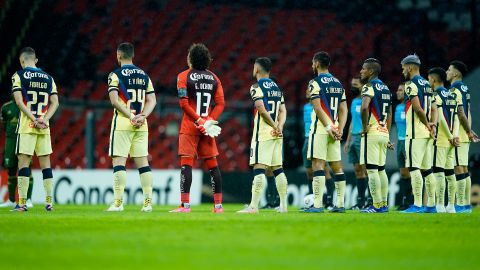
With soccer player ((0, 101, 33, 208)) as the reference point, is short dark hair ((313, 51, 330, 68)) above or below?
above

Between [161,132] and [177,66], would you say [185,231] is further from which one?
[177,66]

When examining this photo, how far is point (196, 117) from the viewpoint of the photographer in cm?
1230

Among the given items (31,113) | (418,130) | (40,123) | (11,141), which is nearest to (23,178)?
(40,123)

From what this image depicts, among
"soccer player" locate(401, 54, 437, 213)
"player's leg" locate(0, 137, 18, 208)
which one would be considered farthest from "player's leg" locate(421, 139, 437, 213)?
"player's leg" locate(0, 137, 18, 208)

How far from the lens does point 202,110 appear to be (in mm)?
12508

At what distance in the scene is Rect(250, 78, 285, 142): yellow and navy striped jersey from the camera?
12930mm

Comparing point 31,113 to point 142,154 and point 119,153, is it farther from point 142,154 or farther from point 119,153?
point 142,154

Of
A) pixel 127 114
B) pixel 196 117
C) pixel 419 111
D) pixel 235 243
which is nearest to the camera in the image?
pixel 235 243

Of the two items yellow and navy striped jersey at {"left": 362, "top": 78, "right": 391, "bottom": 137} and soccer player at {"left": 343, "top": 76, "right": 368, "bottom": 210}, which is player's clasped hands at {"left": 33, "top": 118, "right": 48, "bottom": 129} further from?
soccer player at {"left": 343, "top": 76, "right": 368, "bottom": 210}

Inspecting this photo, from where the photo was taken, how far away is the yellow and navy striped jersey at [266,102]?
42.4ft

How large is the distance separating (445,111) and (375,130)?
1.56 metres

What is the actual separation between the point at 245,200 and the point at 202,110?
A: 7741 millimetres

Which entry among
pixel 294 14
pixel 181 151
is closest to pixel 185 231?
pixel 181 151

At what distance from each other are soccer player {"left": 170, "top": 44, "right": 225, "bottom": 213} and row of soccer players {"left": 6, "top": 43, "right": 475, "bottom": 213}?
0.01 metres
